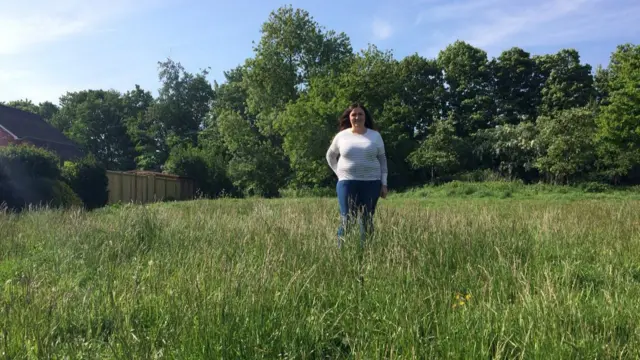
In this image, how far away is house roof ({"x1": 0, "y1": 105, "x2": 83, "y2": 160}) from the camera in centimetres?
3154

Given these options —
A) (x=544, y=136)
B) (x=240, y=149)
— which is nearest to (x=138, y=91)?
(x=240, y=149)

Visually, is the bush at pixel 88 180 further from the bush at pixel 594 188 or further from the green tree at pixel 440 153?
the bush at pixel 594 188

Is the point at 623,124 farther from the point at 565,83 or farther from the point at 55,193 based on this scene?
the point at 55,193

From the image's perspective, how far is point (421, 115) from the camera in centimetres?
3634

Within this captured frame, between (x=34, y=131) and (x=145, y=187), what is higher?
(x=34, y=131)

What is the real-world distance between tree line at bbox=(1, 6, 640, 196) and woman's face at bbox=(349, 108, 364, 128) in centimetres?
2195

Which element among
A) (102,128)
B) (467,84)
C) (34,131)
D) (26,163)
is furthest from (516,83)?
(102,128)

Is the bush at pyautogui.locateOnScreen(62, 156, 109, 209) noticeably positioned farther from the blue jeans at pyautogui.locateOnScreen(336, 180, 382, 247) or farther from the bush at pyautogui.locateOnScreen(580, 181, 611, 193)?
the bush at pyautogui.locateOnScreen(580, 181, 611, 193)

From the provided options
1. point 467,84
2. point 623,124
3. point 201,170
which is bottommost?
point 201,170

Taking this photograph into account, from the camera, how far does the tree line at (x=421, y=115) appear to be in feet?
85.9

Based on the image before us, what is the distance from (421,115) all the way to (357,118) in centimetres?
3239

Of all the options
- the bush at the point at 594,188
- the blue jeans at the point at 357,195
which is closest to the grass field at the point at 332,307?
the blue jeans at the point at 357,195

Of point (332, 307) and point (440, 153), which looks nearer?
point (332, 307)

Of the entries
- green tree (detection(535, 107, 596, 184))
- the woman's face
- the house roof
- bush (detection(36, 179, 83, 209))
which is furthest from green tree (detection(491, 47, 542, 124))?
the woman's face
